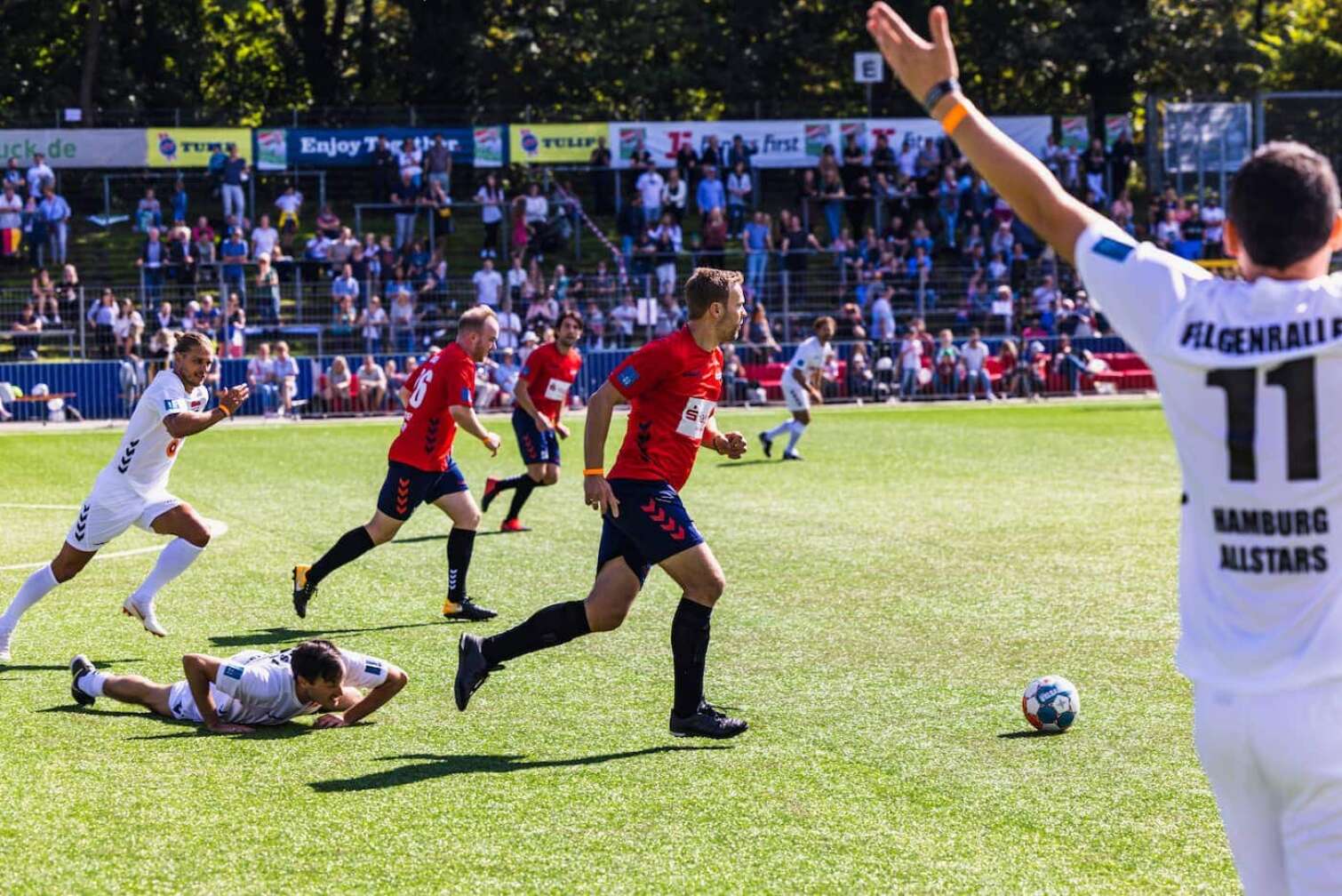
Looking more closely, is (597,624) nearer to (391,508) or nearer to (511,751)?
(511,751)

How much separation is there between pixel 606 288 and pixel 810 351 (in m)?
13.0

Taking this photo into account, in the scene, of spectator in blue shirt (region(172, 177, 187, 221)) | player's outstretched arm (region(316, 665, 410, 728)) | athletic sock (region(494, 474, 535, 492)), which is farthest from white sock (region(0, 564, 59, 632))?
spectator in blue shirt (region(172, 177, 187, 221))

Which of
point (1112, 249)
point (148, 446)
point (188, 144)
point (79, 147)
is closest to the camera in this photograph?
point (1112, 249)

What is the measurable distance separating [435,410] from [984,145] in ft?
26.9

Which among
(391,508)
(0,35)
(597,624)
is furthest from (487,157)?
(597,624)

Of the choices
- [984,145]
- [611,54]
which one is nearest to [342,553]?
[984,145]

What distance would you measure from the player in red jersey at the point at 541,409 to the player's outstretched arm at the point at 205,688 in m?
7.45

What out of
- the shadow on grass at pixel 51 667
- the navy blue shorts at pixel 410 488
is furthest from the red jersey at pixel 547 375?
the shadow on grass at pixel 51 667

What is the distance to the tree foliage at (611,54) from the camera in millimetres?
48688

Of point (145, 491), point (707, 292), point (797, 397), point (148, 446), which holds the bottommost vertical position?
point (797, 397)

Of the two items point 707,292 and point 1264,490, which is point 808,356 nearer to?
point 707,292

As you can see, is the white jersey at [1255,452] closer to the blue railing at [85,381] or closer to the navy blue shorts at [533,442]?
the navy blue shorts at [533,442]

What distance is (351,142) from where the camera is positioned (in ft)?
129

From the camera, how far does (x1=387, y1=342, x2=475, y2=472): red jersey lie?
Result: 11.3 meters
